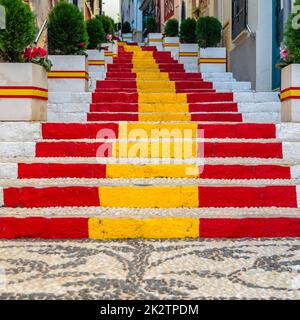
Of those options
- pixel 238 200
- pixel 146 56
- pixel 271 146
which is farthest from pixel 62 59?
pixel 146 56

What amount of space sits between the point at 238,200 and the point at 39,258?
1.71 meters

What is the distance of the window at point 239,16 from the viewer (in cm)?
885

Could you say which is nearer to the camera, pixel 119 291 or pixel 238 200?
pixel 119 291

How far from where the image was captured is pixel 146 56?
14398 millimetres

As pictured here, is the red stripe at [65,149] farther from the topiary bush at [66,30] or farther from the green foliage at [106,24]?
the green foliage at [106,24]

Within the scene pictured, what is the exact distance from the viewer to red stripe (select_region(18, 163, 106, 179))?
4.34 metres

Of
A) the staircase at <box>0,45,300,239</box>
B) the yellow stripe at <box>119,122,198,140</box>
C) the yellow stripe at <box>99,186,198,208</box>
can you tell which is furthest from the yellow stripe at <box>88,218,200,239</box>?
the yellow stripe at <box>119,122,198,140</box>

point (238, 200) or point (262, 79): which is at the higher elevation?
point (262, 79)

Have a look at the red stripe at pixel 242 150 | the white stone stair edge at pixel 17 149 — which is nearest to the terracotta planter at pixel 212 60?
the red stripe at pixel 242 150

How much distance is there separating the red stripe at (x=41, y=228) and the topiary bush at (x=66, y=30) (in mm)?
4608

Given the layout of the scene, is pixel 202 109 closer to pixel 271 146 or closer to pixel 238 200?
pixel 271 146

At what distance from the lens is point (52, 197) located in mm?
3982

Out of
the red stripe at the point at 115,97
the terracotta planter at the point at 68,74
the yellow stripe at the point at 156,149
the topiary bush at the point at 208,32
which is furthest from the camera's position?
the topiary bush at the point at 208,32

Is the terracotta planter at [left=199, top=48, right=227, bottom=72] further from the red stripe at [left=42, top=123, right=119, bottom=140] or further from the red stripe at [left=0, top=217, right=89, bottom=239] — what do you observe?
the red stripe at [left=0, top=217, right=89, bottom=239]
